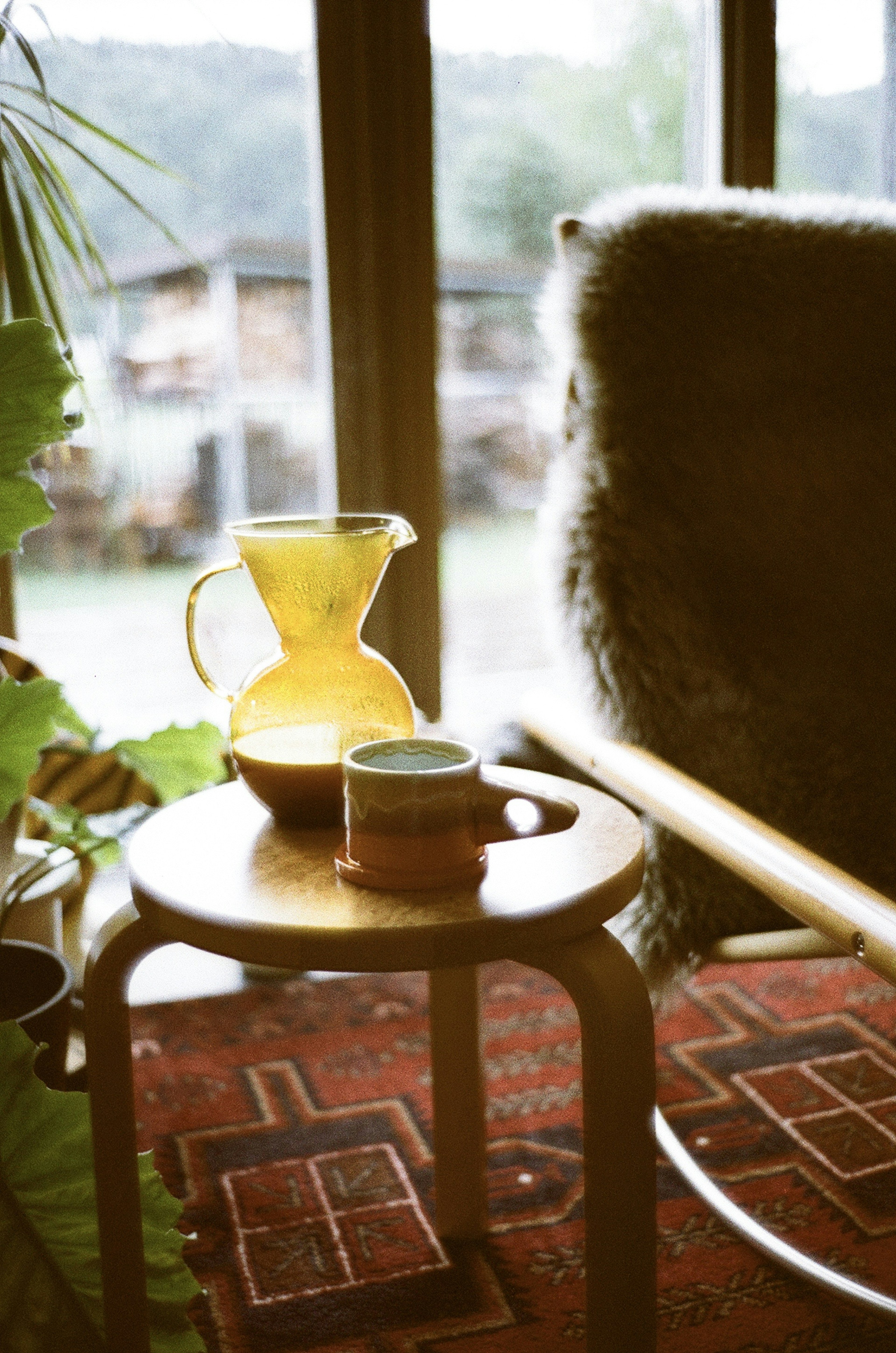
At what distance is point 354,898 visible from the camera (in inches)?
28.5

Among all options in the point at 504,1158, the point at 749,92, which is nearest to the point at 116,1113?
the point at 504,1158

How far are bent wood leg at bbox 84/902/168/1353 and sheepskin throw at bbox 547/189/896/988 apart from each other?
1.98ft

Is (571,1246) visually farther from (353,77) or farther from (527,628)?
(353,77)

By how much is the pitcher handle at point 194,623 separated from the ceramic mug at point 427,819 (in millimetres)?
188

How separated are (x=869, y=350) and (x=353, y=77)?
86 centimetres

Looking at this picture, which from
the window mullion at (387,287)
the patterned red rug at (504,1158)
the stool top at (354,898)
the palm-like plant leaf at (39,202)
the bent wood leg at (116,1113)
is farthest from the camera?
the window mullion at (387,287)

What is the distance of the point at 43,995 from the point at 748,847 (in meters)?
0.77

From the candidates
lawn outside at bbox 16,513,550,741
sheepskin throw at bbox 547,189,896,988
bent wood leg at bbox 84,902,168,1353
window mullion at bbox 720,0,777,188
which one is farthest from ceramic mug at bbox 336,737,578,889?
window mullion at bbox 720,0,777,188

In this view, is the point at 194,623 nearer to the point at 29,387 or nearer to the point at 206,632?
the point at 29,387

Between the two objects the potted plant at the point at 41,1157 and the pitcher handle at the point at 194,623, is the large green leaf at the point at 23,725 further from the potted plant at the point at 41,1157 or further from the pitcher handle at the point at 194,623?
the pitcher handle at the point at 194,623

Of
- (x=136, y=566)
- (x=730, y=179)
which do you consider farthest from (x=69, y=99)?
(x=730, y=179)

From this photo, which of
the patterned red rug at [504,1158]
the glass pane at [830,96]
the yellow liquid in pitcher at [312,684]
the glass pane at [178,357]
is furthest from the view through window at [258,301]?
the yellow liquid in pitcher at [312,684]

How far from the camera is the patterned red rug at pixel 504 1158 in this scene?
104 centimetres

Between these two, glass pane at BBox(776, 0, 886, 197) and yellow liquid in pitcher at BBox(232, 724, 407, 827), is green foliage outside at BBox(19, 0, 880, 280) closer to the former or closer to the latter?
glass pane at BBox(776, 0, 886, 197)
